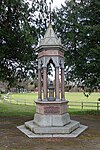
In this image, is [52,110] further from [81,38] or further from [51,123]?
[81,38]

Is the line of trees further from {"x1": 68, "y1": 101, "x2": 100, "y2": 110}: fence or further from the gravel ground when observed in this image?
the gravel ground

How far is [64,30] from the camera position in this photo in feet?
75.8

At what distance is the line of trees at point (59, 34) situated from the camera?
17.7 m

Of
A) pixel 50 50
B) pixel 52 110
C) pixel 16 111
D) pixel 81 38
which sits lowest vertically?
pixel 16 111

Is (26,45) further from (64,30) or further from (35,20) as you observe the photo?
(64,30)

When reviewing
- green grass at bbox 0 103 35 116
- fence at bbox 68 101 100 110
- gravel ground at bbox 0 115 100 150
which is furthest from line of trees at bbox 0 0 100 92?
gravel ground at bbox 0 115 100 150

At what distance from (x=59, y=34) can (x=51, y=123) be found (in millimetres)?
12832

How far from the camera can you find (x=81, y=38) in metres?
20.8

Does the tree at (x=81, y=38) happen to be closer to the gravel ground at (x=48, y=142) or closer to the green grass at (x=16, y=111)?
the green grass at (x=16, y=111)

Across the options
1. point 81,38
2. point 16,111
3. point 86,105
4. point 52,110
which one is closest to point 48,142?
point 52,110

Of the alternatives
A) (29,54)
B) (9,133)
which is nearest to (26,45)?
(29,54)

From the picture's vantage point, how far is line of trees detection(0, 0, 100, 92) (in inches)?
698

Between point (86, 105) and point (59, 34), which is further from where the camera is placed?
point (86, 105)

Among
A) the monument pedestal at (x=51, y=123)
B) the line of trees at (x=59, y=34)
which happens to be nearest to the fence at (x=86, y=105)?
the line of trees at (x=59, y=34)
